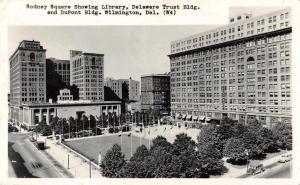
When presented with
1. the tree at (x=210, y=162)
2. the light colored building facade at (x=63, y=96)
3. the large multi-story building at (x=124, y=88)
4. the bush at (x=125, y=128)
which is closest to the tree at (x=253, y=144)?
the tree at (x=210, y=162)

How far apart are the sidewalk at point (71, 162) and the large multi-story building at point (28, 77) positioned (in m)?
19.3

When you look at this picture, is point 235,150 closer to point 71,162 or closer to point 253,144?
point 253,144

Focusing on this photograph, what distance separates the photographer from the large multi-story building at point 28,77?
49.2 m

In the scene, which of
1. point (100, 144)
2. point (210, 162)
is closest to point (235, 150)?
point (210, 162)

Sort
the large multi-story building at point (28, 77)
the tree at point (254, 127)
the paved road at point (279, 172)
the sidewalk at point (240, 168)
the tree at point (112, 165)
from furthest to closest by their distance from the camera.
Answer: the large multi-story building at point (28, 77) < the tree at point (254, 127) < the sidewalk at point (240, 168) < the paved road at point (279, 172) < the tree at point (112, 165)

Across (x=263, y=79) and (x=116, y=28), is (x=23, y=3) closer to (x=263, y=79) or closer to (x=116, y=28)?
(x=116, y=28)

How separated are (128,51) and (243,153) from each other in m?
11.9

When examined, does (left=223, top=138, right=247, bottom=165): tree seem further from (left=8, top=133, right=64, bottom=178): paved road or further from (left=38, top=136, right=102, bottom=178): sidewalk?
(left=8, top=133, right=64, bottom=178): paved road

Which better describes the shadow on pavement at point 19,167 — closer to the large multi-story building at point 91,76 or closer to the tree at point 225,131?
the tree at point 225,131

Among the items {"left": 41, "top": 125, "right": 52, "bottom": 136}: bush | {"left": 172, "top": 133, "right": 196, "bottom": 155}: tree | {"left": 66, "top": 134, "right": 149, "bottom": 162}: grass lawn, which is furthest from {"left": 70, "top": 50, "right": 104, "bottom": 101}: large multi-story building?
{"left": 172, "top": 133, "right": 196, "bottom": 155}: tree

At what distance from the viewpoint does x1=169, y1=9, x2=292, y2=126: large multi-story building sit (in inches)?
1341

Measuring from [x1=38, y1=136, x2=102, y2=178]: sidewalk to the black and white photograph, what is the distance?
3.7 inches
